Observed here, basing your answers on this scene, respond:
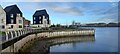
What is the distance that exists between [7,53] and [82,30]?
164 feet

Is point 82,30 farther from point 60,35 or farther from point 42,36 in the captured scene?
point 42,36

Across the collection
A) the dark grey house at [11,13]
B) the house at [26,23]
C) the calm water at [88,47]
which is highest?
the dark grey house at [11,13]

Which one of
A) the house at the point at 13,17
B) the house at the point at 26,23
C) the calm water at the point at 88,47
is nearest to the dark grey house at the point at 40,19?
the house at the point at 26,23

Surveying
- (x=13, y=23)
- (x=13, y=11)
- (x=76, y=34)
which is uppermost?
(x=13, y=11)

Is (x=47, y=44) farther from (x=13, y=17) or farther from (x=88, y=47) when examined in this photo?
(x=13, y=17)

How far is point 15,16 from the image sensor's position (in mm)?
60031

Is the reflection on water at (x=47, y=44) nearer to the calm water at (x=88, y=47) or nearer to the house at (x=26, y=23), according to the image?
the calm water at (x=88, y=47)

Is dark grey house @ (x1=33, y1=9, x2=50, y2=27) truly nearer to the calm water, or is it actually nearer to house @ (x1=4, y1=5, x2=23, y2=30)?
house @ (x1=4, y1=5, x2=23, y2=30)

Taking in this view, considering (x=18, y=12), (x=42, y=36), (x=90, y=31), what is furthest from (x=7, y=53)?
(x=90, y=31)

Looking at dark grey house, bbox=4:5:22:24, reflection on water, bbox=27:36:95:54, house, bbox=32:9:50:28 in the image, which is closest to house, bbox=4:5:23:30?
dark grey house, bbox=4:5:22:24

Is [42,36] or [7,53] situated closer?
[7,53]

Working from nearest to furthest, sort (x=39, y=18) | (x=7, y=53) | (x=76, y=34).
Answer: (x=7, y=53) → (x=76, y=34) → (x=39, y=18)

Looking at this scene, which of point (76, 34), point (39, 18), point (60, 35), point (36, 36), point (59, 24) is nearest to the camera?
point (36, 36)

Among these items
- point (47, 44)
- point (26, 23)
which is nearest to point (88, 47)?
point (47, 44)
